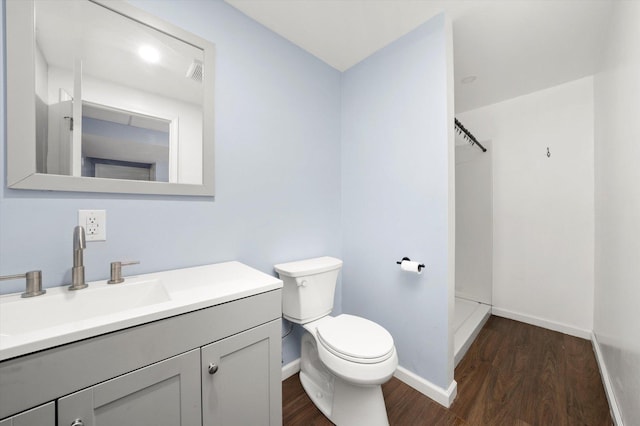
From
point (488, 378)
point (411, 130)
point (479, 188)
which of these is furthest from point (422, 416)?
point (479, 188)

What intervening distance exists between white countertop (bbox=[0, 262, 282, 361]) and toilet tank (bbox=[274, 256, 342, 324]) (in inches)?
13.7

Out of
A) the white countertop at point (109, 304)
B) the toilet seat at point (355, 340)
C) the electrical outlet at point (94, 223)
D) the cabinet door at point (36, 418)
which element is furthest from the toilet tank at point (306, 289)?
the cabinet door at point (36, 418)

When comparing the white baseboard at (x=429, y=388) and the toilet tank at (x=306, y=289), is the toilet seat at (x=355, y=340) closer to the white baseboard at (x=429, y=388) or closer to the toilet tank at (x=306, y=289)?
the toilet tank at (x=306, y=289)

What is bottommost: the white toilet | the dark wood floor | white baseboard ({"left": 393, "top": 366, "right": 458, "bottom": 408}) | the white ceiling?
the dark wood floor

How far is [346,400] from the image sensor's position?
4.07 feet

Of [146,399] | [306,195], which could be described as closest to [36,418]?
[146,399]

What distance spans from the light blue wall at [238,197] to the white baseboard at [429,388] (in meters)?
0.75

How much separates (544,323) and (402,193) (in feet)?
6.94

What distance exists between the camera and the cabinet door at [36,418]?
54 centimetres

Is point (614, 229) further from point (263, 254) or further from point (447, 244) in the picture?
point (263, 254)

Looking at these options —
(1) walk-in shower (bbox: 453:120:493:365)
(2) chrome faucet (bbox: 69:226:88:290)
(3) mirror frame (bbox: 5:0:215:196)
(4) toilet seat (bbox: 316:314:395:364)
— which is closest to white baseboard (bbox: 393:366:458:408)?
(4) toilet seat (bbox: 316:314:395:364)

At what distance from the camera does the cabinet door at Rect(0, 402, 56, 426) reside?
545mm

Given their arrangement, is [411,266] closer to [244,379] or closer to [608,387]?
[244,379]

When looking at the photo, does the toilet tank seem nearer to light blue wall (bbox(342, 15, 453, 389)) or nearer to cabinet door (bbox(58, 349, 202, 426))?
light blue wall (bbox(342, 15, 453, 389))
